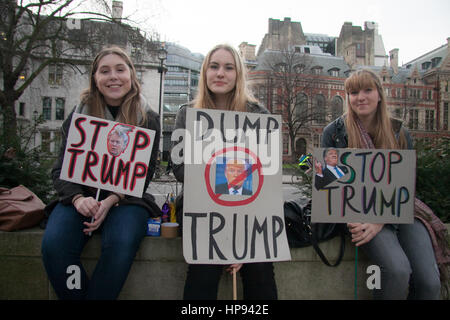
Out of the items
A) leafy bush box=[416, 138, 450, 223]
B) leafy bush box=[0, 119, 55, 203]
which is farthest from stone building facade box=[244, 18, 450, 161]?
leafy bush box=[0, 119, 55, 203]

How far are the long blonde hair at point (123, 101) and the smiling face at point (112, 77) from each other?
0.04m

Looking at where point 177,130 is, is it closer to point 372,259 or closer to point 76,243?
point 76,243

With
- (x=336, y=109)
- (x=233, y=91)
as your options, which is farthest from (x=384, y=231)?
(x=336, y=109)

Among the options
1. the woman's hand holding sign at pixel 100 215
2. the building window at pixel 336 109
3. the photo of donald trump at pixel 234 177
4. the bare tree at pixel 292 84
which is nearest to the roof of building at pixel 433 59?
the building window at pixel 336 109

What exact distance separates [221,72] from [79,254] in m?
1.48

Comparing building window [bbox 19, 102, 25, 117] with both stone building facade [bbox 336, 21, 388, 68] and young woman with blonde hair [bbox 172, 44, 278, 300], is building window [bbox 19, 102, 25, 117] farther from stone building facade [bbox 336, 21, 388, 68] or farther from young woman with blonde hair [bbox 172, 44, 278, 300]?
stone building facade [bbox 336, 21, 388, 68]

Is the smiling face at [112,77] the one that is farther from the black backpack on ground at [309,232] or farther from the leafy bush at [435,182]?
the leafy bush at [435,182]

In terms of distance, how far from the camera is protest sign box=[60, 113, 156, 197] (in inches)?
77.6

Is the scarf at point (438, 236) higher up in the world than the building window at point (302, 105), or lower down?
lower down

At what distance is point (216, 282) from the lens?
187 cm

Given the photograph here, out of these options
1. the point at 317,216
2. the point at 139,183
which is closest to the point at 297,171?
the point at 317,216

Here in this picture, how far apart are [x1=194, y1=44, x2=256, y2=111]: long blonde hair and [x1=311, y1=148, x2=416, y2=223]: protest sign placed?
670 mm

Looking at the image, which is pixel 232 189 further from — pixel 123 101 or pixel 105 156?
pixel 123 101

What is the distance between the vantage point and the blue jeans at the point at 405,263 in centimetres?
193
